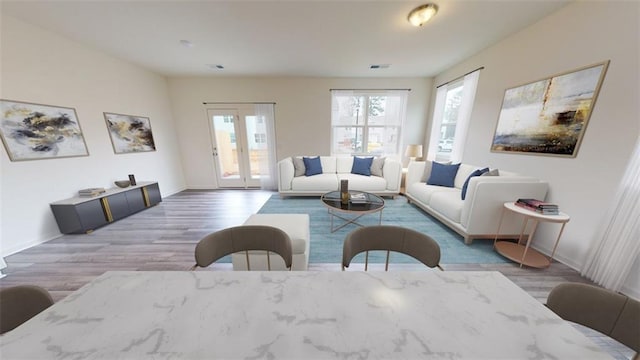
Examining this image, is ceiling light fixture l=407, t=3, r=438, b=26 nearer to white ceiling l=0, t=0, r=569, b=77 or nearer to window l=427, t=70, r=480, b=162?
white ceiling l=0, t=0, r=569, b=77

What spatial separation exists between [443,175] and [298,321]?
3271 millimetres

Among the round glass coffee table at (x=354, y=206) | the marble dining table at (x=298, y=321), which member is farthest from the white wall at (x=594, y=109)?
the marble dining table at (x=298, y=321)

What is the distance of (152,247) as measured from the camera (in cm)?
221

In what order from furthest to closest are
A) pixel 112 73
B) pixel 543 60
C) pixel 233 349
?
1. pixel 112 73
2. pixel 543 60
3. pixel 233 349

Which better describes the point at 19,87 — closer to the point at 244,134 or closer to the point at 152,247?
the point at 152,247

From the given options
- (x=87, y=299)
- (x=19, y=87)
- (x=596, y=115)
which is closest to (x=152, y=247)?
(x=87, y=299)

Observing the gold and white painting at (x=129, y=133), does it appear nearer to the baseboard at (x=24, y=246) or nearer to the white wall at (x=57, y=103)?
the white wall at (x=57, y=103)

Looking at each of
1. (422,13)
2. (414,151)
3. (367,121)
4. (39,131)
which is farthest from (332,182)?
(39,131)

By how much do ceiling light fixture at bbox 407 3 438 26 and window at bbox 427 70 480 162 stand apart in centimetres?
159

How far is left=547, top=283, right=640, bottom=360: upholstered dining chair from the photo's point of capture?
2.00 ft

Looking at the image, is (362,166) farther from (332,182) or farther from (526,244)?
(526,244)

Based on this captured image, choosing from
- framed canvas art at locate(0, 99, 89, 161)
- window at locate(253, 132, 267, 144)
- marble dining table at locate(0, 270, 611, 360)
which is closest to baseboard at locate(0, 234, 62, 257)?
framed canvas art at locate(0, 99, 89, 161)

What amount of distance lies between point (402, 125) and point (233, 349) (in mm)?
4692

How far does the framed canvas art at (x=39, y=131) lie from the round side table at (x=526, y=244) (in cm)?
527
